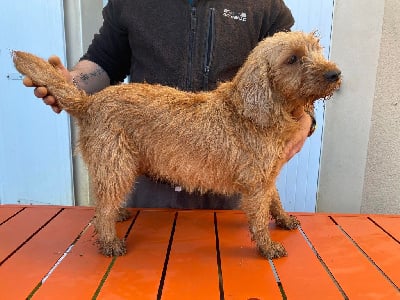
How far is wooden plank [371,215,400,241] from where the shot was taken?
189 centimetres

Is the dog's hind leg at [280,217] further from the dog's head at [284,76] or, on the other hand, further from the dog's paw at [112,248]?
the dog's paw at [112,248]

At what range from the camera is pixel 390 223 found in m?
2.01

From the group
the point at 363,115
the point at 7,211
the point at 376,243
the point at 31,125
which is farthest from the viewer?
the point at 31,125

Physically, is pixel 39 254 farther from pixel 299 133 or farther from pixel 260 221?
pixel 299 133

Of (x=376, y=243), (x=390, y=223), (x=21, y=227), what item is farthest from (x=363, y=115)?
(x=21, y=227)

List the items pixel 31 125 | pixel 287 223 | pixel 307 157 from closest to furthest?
pixel 287 223 < pixel 307 157 < pixel 31 125

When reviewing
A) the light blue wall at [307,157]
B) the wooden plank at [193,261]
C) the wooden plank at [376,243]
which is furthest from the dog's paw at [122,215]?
the light blue wall at [307,157]

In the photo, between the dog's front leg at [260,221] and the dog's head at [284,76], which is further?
the dog's front leg at [260,221]

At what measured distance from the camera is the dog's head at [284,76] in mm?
1417

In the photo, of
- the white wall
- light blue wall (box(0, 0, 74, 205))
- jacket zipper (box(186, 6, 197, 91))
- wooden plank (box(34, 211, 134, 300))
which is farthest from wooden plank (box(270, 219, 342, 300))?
light blue wall (box(0, 0, 74, 205))

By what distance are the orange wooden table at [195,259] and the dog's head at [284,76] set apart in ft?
1.91

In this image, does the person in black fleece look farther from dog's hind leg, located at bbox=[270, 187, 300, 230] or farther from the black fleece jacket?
dog's hind leg, located at bbox=[270, 187, 300, 230]

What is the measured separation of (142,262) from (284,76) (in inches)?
35.0

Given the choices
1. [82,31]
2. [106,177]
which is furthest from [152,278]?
[82,31]
